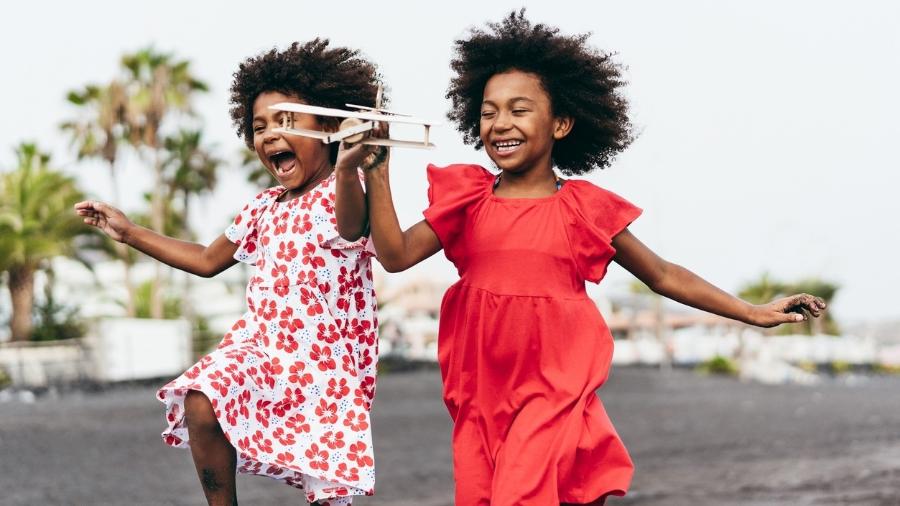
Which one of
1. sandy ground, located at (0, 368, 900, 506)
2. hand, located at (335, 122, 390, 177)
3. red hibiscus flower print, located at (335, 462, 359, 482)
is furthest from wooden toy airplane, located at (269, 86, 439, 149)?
sandy ground, located at (0, 368, 900, 506)

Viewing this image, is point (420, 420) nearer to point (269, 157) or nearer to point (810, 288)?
point (269, 157)

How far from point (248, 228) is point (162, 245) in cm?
35

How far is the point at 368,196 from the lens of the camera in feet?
13.4

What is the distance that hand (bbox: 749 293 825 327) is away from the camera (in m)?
4.69

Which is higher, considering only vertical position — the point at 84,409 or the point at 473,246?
the point at 473,246

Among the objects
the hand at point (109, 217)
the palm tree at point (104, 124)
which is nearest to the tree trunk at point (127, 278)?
the palm tree at point (104, 124)

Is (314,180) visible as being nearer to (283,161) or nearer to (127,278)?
(283,161)

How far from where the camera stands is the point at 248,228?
4.88 metres

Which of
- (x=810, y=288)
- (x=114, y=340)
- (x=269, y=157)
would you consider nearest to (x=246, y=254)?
(x=269, y=157)

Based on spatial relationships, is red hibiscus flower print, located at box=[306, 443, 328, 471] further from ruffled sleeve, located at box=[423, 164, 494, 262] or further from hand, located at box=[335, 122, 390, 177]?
hand, located at box=[335, 122, 390, 177]

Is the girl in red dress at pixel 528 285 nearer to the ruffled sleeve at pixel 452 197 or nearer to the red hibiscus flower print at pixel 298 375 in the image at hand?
the ruffled sleeve at pixel 452 197

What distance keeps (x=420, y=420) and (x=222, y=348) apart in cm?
1463

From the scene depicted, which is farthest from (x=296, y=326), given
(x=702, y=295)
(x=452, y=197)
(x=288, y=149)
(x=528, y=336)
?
(x=702, y=295)

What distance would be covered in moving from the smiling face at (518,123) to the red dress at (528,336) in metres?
0.14
